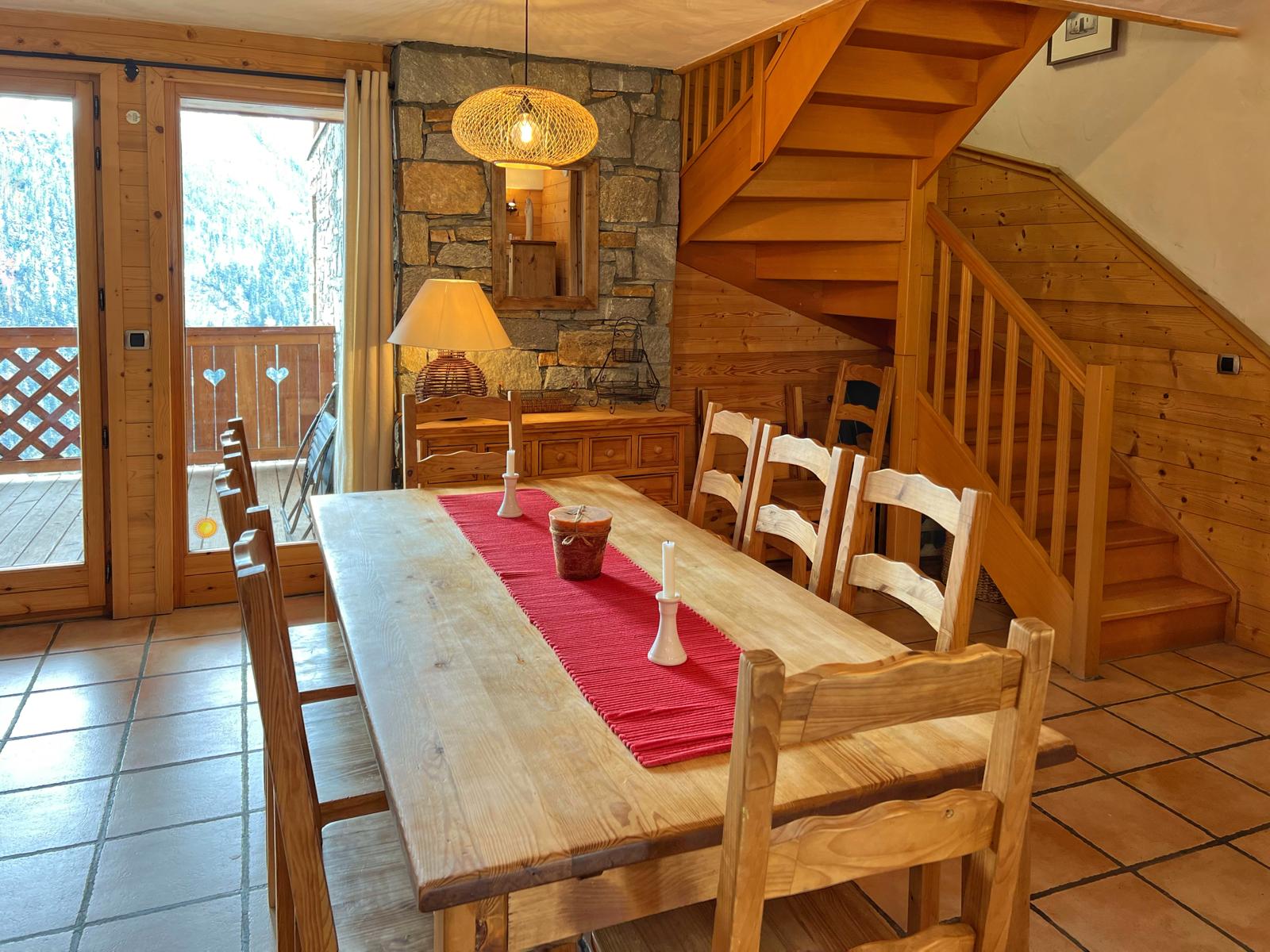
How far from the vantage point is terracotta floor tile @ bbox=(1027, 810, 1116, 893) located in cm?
246

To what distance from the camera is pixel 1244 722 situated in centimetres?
337

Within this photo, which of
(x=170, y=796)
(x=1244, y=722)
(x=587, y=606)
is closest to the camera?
(x=587, y=606)

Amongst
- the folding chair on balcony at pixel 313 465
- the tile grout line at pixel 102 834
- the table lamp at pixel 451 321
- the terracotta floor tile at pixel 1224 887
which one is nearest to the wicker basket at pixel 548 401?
the folding chair on balcony at pixel 313 465

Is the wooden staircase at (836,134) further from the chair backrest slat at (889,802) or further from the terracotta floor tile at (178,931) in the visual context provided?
the terracotta floor tile at (178,931)

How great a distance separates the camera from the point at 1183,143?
4281mm

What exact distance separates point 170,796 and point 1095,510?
3.19 meters

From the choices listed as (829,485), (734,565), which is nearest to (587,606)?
(734,565)

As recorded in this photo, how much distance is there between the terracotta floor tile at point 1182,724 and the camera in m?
3.23

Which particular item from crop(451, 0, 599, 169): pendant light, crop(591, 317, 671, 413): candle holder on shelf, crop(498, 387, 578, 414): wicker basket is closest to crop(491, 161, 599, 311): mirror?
crop(591, 317, 671, 413): candle holder on shelf

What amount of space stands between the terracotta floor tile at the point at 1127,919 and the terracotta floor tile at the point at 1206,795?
449 mm

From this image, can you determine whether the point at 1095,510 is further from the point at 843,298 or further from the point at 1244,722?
the point at 843,298

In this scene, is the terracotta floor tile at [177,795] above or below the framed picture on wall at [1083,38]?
below

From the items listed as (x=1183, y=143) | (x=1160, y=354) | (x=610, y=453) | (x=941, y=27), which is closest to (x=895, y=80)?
(x=941, y=27)

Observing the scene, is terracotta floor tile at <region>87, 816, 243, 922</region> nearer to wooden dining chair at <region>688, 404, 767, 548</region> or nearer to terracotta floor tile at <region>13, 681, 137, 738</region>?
terracotta floor tile at <region>13, 681, 137, 738</region>
